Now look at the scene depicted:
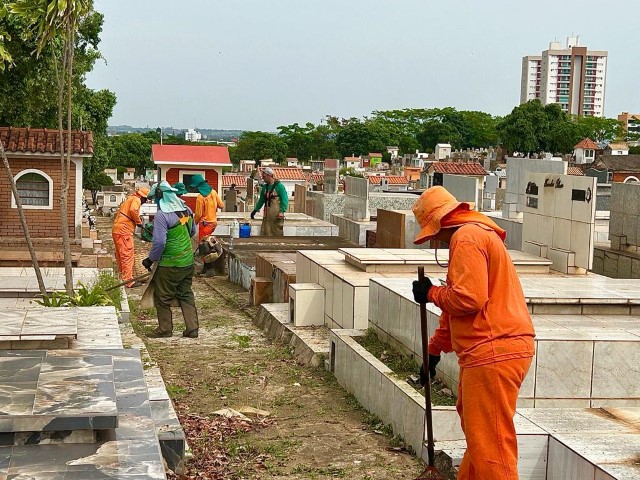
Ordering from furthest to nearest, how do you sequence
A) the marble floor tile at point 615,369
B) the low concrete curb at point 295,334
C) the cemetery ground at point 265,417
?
the low concrete curb at point 295,334, the marble floor tile at point 615,369, the cemetery ground at point 265,417

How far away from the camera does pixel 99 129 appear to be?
35875 millimetres

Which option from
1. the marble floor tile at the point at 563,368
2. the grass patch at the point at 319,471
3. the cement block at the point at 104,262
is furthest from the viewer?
the cement block at the point at 104,262

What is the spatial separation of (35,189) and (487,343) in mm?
12860

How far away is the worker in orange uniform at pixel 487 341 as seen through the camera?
186 inches

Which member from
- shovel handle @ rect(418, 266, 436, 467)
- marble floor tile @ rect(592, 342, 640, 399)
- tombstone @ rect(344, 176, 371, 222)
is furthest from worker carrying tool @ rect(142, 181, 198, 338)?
tombstone @ rect(344, 176, 371, 222)

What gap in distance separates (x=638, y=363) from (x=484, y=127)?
124m

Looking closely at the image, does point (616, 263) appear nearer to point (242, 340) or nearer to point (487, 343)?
point (242, 340)

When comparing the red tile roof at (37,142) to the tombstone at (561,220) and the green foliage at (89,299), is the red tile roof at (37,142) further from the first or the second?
the tombstone at (561,220)

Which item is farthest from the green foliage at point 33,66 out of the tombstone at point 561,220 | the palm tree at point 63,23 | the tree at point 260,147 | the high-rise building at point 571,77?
the high-rise building at point 571,77

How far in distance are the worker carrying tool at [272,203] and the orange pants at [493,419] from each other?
1285 cm

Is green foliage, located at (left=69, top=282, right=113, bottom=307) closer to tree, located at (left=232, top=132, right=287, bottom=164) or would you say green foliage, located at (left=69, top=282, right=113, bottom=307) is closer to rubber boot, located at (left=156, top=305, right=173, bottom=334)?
rubber boot, located at (left=156, top=305, right=173, bottom=334)

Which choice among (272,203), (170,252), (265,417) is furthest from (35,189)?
(265,417)

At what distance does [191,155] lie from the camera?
3091cm

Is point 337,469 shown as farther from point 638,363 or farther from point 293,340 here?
point 293,340
